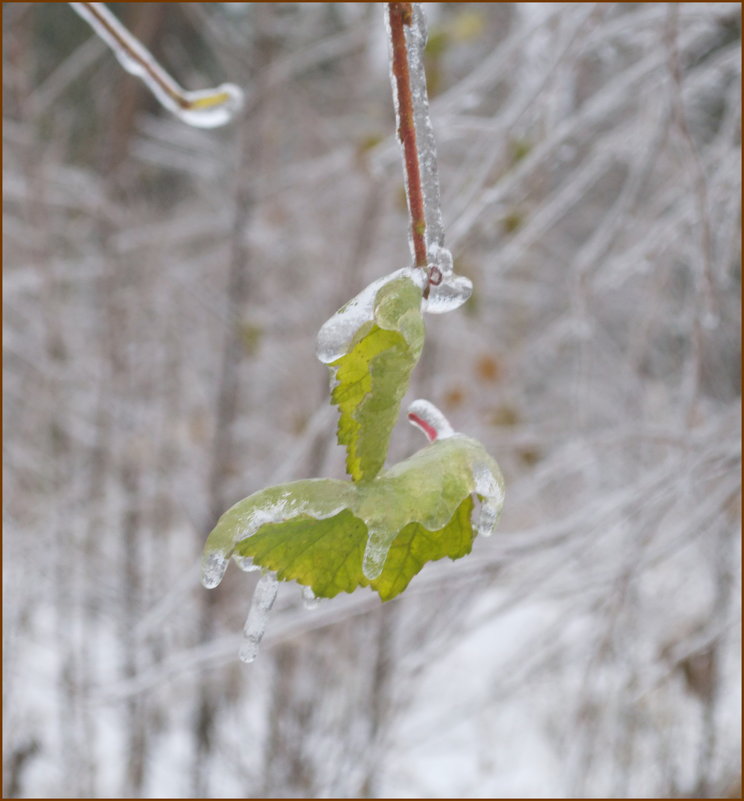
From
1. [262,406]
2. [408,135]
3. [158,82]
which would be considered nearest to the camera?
[408,135]

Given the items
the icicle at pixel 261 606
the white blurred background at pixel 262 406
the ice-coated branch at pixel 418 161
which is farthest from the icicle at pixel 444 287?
the white blurred background at pixel 262 406

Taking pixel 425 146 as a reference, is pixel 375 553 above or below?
below

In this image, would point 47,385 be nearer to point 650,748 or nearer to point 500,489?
point 500,489

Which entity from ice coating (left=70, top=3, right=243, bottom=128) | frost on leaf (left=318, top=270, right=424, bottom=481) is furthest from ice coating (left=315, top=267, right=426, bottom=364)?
ice coating (left=70, top=3, right=243, bottom=128)

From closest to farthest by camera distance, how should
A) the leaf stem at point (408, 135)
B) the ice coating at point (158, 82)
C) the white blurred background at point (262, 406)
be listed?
the leaf stem at point (408, 135)
the ice coating at point (158, 82)
the white blurred background at point (262, 406)

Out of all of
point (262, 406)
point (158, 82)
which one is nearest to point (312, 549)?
point (158, 82)

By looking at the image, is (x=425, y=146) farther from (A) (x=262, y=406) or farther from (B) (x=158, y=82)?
(A) (x=262, y=406)

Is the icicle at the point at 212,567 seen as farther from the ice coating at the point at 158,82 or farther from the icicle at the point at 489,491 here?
the ice coating at the point at 158,82
